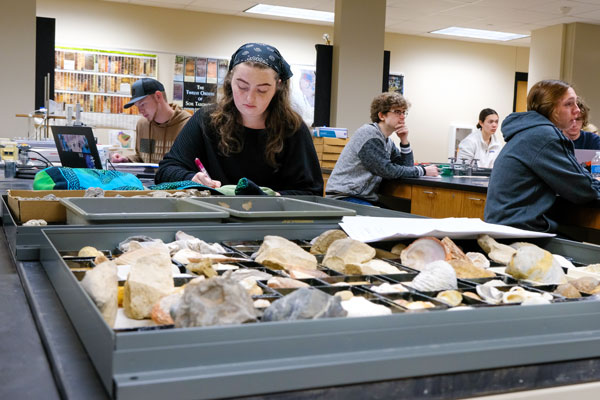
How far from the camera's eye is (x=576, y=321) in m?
0.64

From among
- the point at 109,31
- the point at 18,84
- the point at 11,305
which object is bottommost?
the point at 11,305

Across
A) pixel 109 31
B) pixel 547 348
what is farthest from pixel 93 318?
pixel 109 31

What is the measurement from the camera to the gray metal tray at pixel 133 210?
1.03 meters

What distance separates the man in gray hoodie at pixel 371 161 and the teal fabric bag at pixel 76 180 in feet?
9.12

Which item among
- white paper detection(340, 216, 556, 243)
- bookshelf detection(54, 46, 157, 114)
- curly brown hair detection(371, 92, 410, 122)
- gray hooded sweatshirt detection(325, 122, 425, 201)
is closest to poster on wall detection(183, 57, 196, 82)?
bookshelf detection(54, 46, 157, 114)

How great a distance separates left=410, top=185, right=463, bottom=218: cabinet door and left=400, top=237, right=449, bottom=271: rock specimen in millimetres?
3198

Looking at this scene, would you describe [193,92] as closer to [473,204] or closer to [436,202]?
[436,202]

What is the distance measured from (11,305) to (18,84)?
7.09 meters

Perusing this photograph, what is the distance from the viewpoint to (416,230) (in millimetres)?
1069

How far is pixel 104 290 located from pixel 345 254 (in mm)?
379

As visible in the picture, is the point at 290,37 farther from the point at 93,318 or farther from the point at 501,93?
the point at 93,318

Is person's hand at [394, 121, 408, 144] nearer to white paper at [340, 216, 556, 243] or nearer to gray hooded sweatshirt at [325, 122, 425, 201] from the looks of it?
gray hooded sweatshirt at [325, 122, 425, 201]

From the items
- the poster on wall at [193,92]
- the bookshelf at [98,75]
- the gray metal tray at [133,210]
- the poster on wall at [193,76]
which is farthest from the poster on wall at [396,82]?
the gray metal tray at [133,210]

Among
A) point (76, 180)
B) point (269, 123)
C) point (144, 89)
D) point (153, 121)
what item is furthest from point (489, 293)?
point (153, 121)
